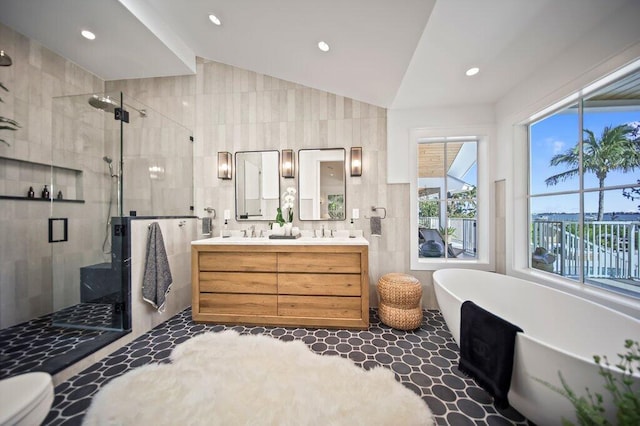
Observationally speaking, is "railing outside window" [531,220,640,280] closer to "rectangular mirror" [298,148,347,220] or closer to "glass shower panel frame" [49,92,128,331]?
"rectangular mirror" [298,148,347,220]

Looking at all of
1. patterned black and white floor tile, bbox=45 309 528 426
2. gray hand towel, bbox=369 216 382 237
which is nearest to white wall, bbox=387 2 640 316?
gray hand towel, bbox=369 216 382 237

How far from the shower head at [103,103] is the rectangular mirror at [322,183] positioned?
1.97 meters

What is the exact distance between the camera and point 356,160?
2.73 meters

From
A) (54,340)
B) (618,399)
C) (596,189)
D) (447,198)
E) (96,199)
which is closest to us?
(618,399)

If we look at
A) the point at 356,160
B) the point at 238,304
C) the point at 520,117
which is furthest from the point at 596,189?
the point at 238,304

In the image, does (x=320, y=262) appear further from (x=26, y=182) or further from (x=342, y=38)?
(x=26, y=182)

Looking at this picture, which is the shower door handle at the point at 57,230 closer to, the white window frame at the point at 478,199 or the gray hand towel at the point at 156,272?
the gray hand towel at the point at 156,272

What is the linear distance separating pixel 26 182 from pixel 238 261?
2.30 metres

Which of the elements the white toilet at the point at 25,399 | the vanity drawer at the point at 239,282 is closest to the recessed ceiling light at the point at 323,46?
the vanity drawer at the point at 239,282

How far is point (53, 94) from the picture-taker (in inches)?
99.3

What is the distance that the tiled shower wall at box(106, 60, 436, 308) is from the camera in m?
2.77

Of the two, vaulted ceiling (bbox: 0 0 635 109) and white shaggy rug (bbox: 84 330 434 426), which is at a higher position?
vaulted ceiling (bbox: 0 0 635 109)

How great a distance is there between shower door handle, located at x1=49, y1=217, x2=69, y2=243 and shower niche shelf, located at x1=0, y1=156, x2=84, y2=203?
0.22 m

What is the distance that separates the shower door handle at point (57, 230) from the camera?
88.0 inches
